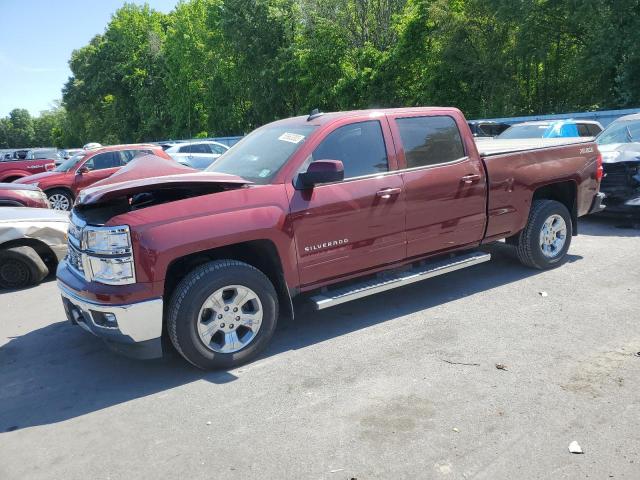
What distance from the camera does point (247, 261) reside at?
4.63 m

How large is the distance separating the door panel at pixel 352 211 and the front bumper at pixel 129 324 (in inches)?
49.7

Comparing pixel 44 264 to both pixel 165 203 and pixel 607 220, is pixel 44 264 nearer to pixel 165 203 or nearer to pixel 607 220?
pixel 165 203

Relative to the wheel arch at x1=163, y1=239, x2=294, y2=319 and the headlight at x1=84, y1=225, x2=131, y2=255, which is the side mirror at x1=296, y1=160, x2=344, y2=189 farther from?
the headlight at x1=84, y1=225, x2=131, y2=255

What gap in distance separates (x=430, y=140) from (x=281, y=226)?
1.95 m

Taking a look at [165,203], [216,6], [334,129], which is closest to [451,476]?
[165,203]

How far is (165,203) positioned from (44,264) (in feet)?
13.9

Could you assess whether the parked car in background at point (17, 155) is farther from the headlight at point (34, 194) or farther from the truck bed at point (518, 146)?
the truck bed at point (518, 146)

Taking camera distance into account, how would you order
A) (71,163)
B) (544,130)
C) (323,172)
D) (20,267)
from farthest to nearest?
(71,163), (544,130), (20,267), (323,172)

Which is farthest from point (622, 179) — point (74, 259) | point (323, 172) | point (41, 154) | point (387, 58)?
point (41, 154)

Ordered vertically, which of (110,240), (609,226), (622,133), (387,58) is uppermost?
(387,58)

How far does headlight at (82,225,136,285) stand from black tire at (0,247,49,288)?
382 cm

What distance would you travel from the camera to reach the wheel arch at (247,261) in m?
4.35

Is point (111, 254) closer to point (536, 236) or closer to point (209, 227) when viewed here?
point (209, 227)

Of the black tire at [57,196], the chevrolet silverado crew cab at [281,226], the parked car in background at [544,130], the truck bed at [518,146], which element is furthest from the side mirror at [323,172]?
the black tire at [57,196]
